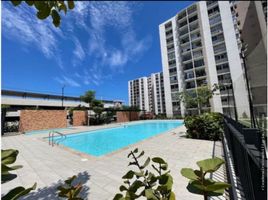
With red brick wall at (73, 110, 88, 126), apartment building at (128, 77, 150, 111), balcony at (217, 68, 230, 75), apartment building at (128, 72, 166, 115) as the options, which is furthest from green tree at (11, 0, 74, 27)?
apartment building at (128, 77, 150, 111)

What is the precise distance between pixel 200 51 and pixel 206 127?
1250 inches

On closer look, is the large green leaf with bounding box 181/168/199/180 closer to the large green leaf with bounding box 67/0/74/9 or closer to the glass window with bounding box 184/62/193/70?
the large green leaf with bounding box 67/0/74/9

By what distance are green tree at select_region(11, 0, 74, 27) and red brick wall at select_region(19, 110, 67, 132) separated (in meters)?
19.3

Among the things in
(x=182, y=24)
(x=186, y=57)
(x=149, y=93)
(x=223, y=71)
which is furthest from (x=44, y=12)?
(x=149, y=93)

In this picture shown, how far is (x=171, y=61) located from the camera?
134 ft

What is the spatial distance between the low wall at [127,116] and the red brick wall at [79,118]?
24.3ft

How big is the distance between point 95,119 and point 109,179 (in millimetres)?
20793

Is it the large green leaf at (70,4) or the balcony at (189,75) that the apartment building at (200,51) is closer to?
the balcony at (189,75)

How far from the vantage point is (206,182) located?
0.85 metres

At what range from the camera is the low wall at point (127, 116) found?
29.8 metres

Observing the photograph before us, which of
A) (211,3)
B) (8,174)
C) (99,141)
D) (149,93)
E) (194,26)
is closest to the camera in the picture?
(8,174)

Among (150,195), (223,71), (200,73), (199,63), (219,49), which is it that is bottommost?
(150,195)

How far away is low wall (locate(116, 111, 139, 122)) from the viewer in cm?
2981

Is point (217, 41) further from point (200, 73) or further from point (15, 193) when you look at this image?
point (15, 193)
